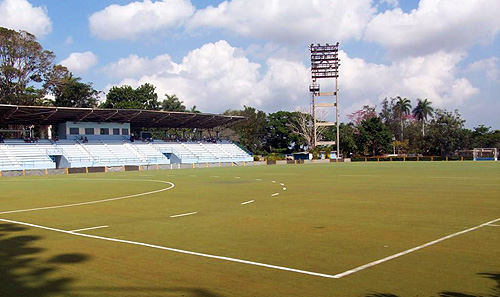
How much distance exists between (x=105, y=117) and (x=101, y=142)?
3955 millimetres

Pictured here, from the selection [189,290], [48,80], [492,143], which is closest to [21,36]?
[48,80]

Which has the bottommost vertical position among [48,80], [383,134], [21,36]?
[383,134]

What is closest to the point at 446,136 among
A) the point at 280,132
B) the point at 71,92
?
the point at 280,132

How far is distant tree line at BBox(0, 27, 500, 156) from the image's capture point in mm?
72438

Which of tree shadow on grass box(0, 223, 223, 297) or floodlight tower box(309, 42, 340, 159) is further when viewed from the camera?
floodlight tower box(309, 42, 340, 159)

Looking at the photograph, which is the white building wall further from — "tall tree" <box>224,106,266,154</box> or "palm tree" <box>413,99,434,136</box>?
"palm tree" <box>413,99,434,136</box>

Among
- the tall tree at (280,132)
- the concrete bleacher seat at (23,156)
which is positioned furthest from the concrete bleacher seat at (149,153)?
the tall tree at (280,132)

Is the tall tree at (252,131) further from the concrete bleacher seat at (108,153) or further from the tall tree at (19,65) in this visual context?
the tall tree at (19,65)

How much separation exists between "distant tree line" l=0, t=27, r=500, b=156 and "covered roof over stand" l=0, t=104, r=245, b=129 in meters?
12.1

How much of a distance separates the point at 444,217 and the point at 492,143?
276ft

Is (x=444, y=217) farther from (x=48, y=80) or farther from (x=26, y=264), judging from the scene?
(x=48, y=80)

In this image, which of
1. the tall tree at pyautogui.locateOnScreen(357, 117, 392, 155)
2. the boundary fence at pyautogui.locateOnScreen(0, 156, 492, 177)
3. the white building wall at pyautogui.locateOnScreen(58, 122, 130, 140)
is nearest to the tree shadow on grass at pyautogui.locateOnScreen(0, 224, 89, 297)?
the boundary fence at pyautogui.locateOnScreen(0, 156, 492, 177)

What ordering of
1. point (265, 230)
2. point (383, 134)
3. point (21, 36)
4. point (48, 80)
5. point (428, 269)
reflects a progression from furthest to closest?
1. point (383, 134)
2. point (48, 80)
3. point (21, 36)
4. point (265, 230)
5. point (428, 269)

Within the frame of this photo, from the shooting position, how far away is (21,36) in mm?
71938
